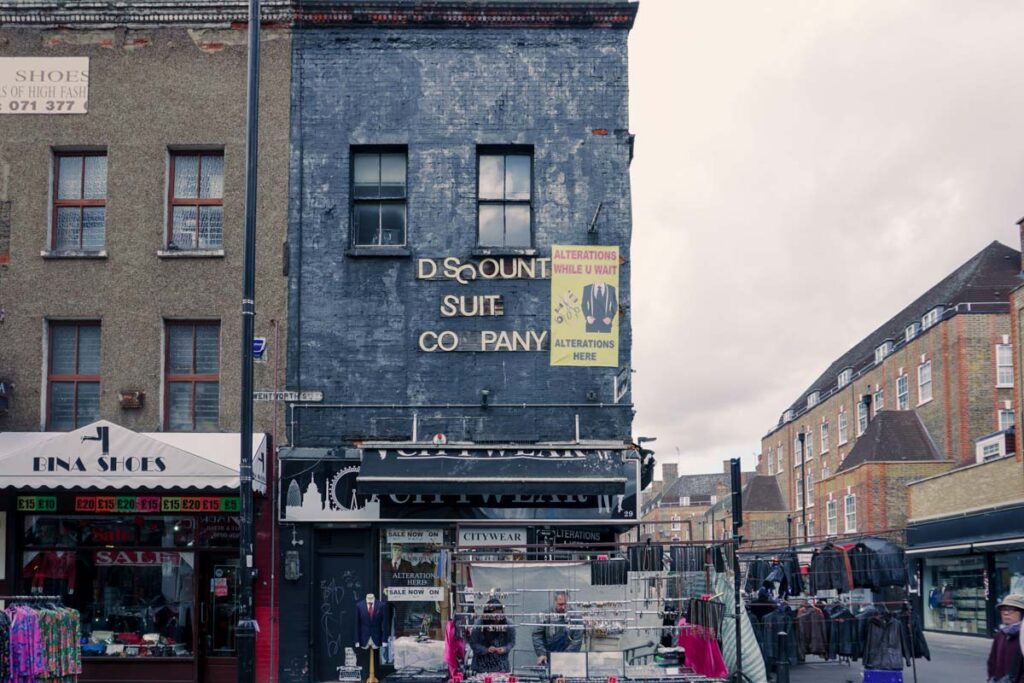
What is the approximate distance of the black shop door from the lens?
63.6 feet

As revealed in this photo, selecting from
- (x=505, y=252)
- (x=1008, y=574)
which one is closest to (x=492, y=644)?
(x=505, y=252)

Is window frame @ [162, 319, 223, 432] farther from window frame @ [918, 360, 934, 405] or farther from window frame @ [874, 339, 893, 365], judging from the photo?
window frame @ [874, 339, 893, 365]

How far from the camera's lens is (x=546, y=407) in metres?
19.9

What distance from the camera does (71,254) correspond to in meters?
20.0

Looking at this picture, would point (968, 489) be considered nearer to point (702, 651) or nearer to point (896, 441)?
point (896, 441)

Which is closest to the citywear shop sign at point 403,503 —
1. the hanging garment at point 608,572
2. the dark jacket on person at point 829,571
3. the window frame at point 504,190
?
the hanging garment at point 608,572

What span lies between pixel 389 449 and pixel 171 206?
5874 millimetres

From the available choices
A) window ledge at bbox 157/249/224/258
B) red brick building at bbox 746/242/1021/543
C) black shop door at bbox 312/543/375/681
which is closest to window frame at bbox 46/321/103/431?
window ledge at bbox 157/249/224/258

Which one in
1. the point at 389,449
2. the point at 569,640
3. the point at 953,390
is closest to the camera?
the point at 569,640

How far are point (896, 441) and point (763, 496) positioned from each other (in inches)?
1242

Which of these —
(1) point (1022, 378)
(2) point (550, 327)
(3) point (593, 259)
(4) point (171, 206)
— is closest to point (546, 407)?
(2) point (550, 327)

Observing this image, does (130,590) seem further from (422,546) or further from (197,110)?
(197,110)

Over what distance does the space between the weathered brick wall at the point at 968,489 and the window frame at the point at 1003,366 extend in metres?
6.21

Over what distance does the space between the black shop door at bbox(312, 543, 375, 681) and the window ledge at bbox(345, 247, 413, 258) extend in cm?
500
